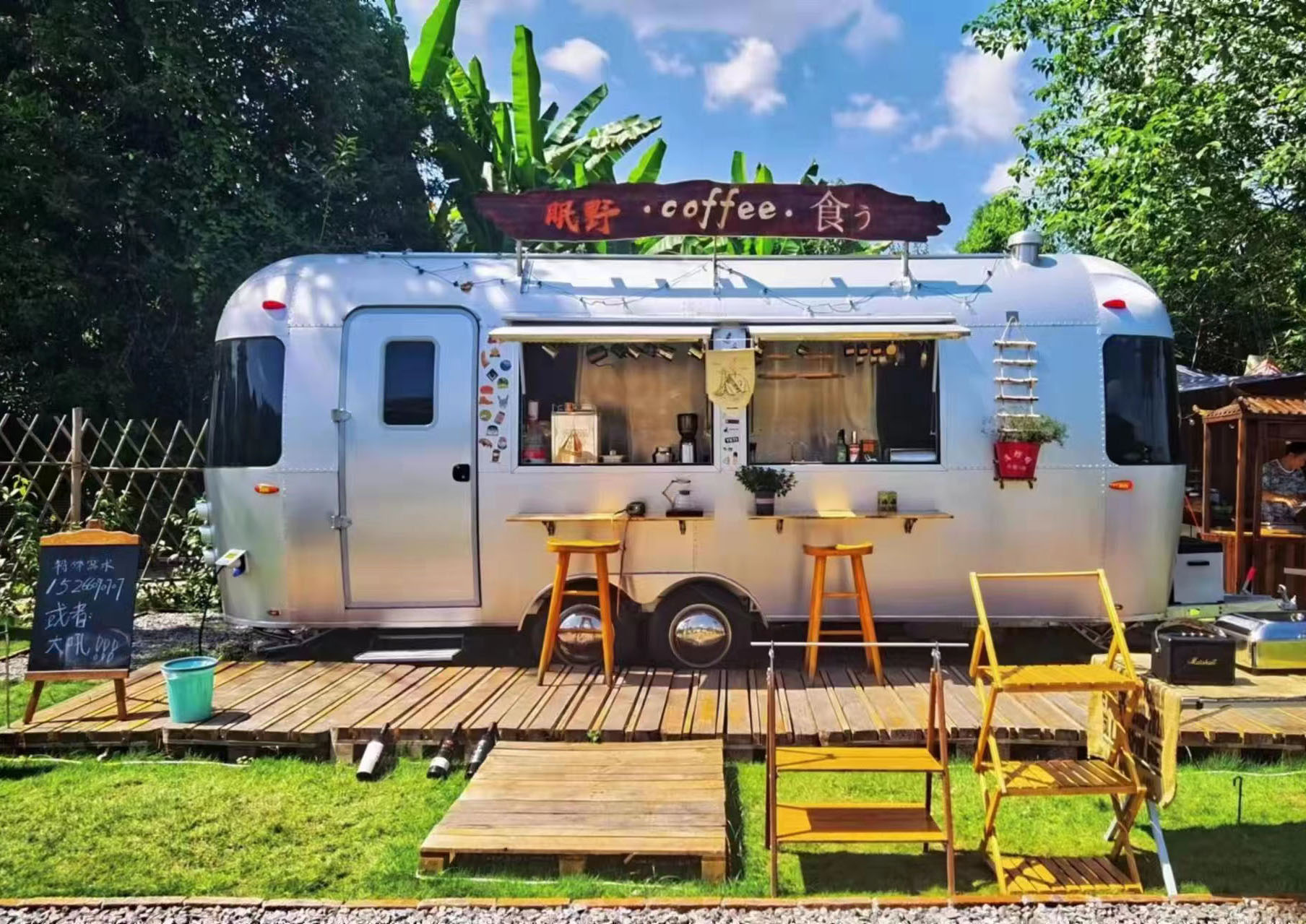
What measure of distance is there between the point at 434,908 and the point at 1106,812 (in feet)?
10.9

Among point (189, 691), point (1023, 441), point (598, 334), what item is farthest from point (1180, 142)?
point (189, 691)

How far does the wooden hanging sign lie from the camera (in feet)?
21.0

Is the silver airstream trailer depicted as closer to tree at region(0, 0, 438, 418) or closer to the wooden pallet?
the wooden pallet

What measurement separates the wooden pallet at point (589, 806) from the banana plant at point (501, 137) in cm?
1024

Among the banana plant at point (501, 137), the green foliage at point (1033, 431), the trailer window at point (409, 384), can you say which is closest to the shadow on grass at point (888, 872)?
the green foliage at point (1033, 431)

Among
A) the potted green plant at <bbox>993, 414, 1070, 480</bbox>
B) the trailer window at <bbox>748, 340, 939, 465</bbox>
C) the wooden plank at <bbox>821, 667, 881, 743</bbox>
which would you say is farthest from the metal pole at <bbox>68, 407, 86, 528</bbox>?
the potted green plant at <bbox>993, 414, 1070, 480</bbox>

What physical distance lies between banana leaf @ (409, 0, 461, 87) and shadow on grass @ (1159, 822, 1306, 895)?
1338cm

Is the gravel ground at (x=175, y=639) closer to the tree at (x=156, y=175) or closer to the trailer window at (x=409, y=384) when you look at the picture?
the trailer window at (x=409, y=384)

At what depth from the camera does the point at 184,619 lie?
28.2ft

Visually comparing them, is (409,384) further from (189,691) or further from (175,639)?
(175,639)

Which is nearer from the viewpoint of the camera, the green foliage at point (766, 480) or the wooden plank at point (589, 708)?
the wooden plank at point (589, 708)

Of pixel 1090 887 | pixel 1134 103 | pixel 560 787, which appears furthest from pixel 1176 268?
pixel 560 787

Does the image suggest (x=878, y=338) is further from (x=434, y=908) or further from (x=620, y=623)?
(x=434, y=908)

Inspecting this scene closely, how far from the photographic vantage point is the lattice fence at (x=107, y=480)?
28.0 feet
